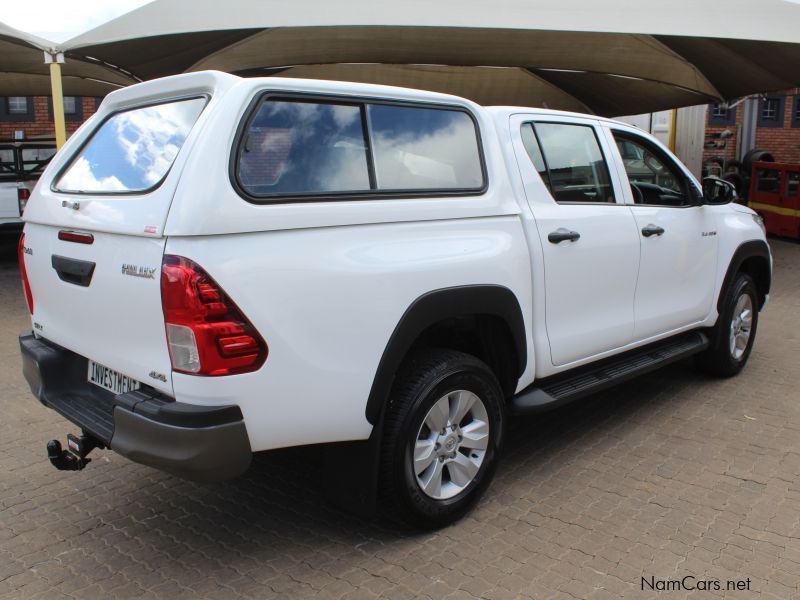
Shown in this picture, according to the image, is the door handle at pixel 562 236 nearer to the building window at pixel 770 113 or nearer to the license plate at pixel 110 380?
the license plate at pixel 110 380

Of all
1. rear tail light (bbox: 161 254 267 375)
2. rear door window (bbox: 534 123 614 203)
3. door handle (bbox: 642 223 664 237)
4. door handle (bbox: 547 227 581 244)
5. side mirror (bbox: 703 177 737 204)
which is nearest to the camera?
rear tail light (bbox: 161 254 267 375)

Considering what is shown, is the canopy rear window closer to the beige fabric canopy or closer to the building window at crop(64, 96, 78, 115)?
the beige fabric canopy

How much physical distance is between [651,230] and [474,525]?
2.07m

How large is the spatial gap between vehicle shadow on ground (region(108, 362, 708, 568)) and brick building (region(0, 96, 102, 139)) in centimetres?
1699

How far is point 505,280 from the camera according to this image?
3.44 m

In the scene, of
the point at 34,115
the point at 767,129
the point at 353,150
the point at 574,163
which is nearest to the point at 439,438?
the point at 353,150

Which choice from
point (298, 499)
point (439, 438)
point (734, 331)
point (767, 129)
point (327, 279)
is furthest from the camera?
point (767, 129)

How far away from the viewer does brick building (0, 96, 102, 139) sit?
18484 millimetres

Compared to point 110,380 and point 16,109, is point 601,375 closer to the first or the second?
point 110,380

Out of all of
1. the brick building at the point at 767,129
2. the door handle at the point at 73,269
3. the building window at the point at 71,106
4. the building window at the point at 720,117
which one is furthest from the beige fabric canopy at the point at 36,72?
the brick building at the point at 767,129

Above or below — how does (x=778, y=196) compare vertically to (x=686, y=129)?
below

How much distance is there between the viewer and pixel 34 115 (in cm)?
1870

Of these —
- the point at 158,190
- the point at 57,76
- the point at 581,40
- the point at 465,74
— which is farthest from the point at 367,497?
the point at 465,74

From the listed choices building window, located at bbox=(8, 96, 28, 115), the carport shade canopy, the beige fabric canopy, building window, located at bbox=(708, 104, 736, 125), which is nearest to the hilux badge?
the carport shade canopy
